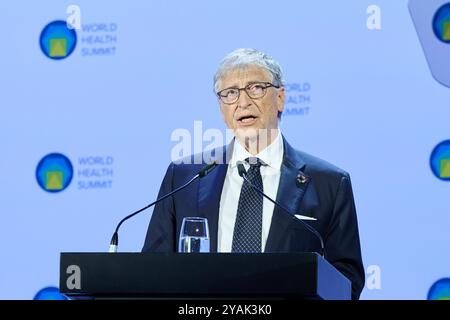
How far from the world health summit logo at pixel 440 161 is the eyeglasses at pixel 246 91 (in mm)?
775

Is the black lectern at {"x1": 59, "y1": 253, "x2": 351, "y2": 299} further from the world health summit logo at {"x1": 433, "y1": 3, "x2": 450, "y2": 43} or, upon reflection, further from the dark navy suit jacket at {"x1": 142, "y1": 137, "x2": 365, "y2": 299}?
the world health summit logo at {"x1": 433, "y1": 3, "x2": 450, "y2": 43}

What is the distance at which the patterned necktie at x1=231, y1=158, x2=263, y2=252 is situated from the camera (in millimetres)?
3508

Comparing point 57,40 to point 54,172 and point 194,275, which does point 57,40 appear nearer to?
point 54,172

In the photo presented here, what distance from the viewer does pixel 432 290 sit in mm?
3984

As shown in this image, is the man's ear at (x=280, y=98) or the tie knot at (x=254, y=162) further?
the man's ear at (x=280, y=98)

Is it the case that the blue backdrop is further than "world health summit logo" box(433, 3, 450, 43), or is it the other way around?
"world health summit logo" box(433, 3, 450, 43)

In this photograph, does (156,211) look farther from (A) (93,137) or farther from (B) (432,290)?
(B) (432,290)

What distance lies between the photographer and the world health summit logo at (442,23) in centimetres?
422

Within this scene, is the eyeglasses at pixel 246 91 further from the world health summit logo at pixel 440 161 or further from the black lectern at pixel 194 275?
the black lectern at pixel 194 275

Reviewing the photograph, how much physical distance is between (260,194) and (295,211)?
0.14m

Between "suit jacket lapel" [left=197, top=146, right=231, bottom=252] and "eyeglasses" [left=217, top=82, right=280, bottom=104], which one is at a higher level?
"eyeglasses" [left=217, top=82, right=280, bottom=104]

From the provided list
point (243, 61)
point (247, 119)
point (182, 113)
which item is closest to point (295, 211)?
point (247, 119)

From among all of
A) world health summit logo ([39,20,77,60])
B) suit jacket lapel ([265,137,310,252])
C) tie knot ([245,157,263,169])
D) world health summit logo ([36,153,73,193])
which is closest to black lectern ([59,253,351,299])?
suit jacket lapel ([265,137,310,252])

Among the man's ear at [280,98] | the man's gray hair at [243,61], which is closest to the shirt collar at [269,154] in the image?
the man's ear at [280,98]
